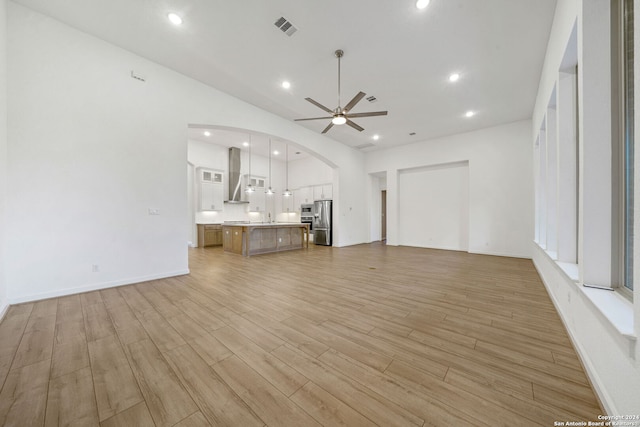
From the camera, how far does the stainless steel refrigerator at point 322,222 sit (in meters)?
8.34

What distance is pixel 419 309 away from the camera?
8.63ft

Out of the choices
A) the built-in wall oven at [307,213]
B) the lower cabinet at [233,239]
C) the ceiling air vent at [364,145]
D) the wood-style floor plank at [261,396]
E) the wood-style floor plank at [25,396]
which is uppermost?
the ceiling air vent at [364,145]

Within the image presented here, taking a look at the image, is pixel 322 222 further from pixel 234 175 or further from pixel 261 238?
pixel 234 175

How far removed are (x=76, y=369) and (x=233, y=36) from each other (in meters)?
4.10

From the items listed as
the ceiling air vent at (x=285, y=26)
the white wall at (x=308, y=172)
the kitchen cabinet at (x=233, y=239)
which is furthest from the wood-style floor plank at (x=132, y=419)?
the white wall at (x=308, y=172)

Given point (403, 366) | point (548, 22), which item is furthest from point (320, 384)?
point (548, 22)

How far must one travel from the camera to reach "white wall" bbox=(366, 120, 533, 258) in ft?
19.3

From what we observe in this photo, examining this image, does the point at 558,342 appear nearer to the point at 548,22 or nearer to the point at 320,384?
the point at 320,384

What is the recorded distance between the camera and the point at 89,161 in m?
3.29

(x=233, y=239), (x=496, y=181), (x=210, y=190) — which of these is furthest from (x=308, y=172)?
(x=496, y=181)

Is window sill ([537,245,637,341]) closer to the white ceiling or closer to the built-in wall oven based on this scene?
the white ceiling

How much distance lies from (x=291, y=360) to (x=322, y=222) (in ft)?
22.5

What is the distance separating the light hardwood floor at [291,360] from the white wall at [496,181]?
137 inches

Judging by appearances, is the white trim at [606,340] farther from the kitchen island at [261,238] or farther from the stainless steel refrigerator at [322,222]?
the stainless steel refrigerator at [322,222]
